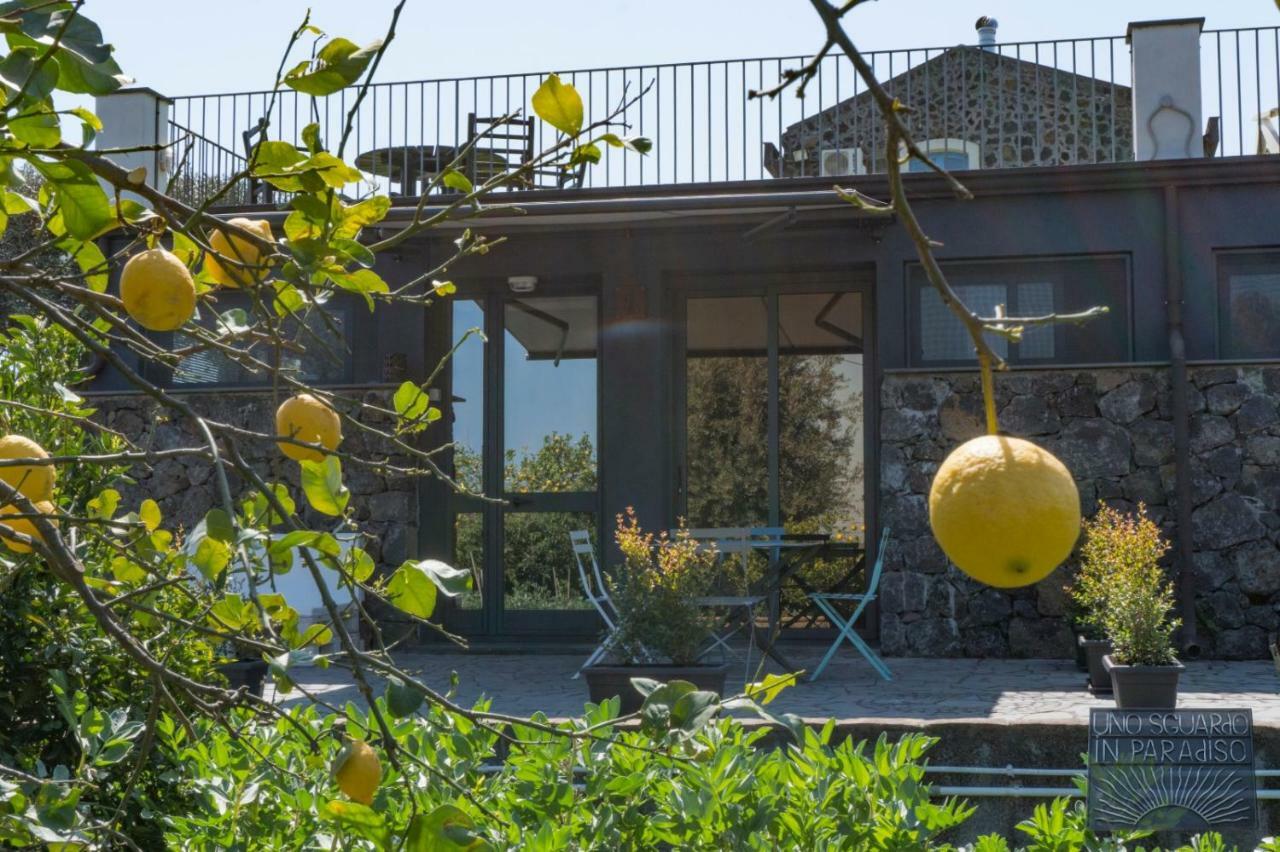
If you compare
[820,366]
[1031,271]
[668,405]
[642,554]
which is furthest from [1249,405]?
[642,554]

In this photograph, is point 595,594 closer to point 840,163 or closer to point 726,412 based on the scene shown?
point 726,412

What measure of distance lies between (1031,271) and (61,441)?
7074 mm

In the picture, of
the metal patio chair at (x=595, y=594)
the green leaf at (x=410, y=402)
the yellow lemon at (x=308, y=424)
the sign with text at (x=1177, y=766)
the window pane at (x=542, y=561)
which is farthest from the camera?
the window pane at (x=542, y=561)

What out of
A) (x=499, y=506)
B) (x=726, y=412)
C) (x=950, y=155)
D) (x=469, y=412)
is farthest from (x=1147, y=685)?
(x=950, y=155)

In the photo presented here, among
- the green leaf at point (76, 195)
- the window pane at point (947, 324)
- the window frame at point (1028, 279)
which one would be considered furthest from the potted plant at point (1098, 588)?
the green leaf at point (76, 195)

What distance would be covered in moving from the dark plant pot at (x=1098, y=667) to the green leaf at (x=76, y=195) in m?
6.25

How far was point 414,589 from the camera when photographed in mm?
1181

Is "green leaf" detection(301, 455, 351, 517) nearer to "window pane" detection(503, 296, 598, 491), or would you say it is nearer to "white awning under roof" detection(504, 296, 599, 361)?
"window pane" detection(503, 296, 598, 491)

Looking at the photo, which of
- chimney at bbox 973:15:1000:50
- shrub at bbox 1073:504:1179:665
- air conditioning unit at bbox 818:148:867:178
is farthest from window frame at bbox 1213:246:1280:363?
chimney at bbox 973:15:1000:50

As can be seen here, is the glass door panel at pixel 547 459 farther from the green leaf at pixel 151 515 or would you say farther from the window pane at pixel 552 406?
the green leaf at pixel 151 515

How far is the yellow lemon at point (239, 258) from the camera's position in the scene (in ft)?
4.69

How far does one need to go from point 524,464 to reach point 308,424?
26.8ft

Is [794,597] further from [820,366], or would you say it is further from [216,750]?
[216,750]

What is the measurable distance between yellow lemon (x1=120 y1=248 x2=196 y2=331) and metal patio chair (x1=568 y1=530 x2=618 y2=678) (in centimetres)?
497
